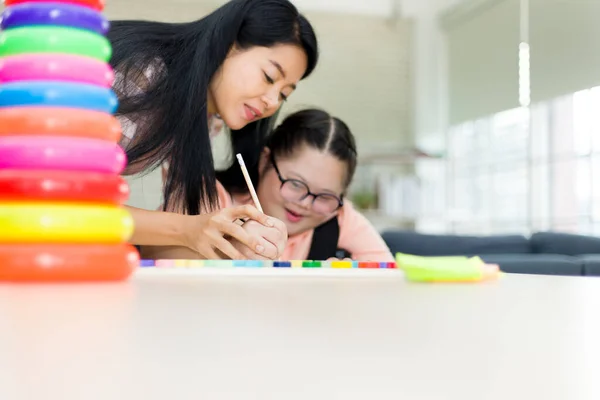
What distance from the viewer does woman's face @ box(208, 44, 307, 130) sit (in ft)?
3.89

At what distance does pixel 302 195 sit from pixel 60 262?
1095 mm

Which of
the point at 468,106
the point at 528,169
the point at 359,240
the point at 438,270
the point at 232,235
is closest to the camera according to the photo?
the point at 438,270

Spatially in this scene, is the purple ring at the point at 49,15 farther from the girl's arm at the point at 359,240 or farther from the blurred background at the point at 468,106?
the blurred background at the point at 468,106

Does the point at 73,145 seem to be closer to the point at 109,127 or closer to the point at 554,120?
the point at 109,127

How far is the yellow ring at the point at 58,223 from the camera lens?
0.98 ft

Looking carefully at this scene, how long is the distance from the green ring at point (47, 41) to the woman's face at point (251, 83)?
0.83m

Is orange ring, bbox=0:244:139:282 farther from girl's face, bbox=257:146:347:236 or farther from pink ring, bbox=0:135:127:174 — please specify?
girl's face, bbox=257:146:347:236

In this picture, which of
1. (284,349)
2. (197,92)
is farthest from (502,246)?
(284,349)

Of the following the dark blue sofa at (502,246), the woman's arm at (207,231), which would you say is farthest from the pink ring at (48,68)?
the dark blue sofa at (502,246)

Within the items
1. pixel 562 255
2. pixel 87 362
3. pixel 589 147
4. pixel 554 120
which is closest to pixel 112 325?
pixel 87 362

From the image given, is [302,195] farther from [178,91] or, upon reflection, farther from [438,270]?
[438,270]

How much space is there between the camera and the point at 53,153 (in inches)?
12.3

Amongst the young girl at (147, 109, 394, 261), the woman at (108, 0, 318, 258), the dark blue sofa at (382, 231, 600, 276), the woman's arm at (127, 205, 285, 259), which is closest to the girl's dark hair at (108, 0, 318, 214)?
the woman at (108, 0, 318, 258)

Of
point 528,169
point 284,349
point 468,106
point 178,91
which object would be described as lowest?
point 284,349
